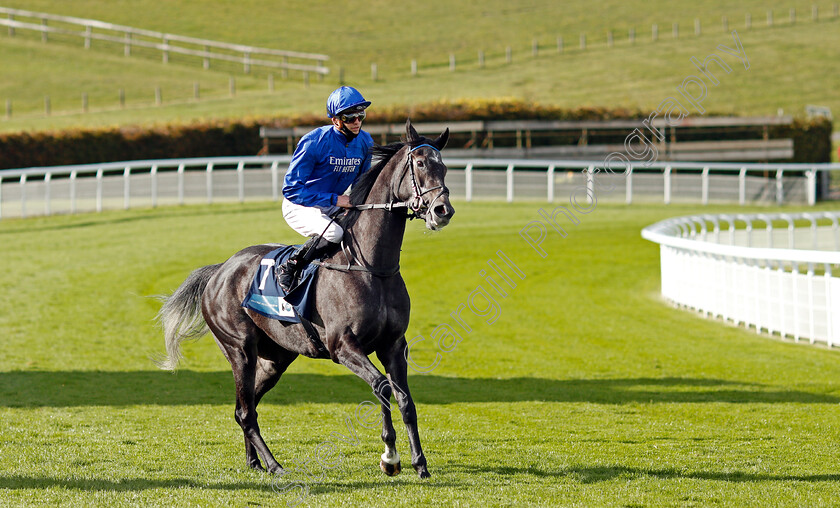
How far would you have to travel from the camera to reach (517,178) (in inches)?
934

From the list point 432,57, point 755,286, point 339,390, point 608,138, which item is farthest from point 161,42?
point 339,390

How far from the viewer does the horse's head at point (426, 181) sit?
15.8 feet

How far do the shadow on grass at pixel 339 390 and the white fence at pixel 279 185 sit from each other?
44.1 ft

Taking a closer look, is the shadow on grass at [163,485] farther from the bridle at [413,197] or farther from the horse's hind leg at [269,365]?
the bridle at [413,197]

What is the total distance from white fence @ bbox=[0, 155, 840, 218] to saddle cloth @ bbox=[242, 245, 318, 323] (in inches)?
661

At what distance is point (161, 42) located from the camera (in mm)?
50125

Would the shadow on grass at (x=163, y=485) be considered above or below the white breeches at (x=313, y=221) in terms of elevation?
below

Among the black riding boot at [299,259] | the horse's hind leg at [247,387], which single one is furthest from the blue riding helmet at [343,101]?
the horse's hind leg at [247,387]

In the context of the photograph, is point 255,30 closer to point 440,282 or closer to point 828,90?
point 828,90

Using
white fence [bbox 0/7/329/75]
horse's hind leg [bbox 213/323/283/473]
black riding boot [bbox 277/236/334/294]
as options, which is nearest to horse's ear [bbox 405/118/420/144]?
black riding boot [bbox 277/236/334/294]

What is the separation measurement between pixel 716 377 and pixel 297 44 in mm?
47334

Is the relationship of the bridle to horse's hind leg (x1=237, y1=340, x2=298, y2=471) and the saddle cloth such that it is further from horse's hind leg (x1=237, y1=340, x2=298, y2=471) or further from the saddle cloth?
horse's hind leg (x1=237, y1=340, x2=298, y2=471)

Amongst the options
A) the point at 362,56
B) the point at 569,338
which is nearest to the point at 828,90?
the point at 362,56

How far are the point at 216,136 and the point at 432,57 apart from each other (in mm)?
25454
